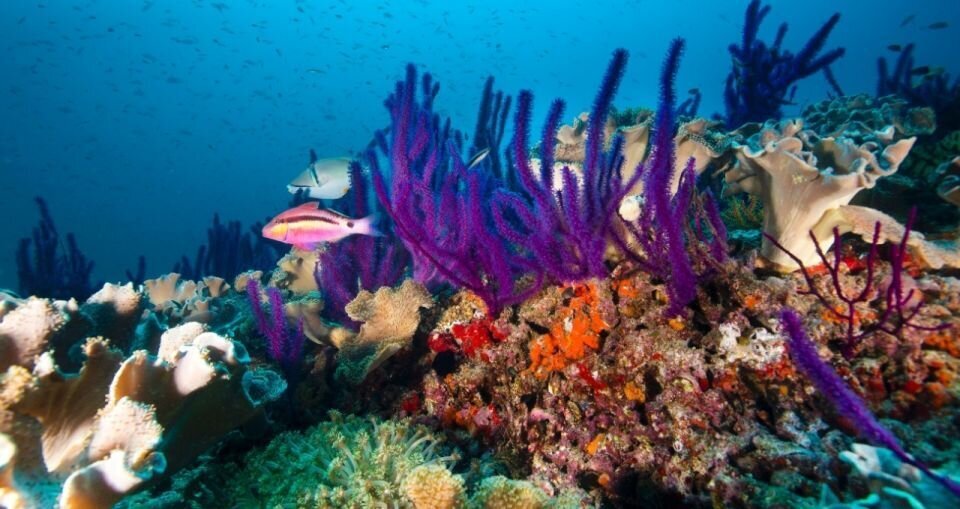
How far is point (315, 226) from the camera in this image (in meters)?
3.46

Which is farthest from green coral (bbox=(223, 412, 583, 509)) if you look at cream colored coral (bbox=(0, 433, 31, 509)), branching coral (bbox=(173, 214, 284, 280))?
branching coral (bbox=(173, 214, 284, 280))

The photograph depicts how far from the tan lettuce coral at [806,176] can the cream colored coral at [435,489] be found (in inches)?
85.8

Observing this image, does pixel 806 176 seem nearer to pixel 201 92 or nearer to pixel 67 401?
pixel 67 401

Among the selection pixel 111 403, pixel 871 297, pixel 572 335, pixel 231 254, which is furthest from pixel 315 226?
pixel 231 254

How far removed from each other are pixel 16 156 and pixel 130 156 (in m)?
13.7

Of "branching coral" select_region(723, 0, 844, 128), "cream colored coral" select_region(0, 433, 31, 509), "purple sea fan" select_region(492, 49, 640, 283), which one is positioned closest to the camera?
"cream colored coral" select_region(0, 433, 31, 509)

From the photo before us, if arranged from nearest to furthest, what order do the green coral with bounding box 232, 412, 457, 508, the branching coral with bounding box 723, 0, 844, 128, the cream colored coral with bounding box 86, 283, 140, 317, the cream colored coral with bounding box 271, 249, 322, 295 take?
the green coral with bounding box 232, 412, 457, 508, the cream colored coral with bounding box 86, 283, 140, 317, the cream colored coral with bounding box 271, 249, 322, 295, the branching coral with bounding box 723, 0, 844, 128

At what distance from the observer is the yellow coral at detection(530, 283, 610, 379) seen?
2691mm

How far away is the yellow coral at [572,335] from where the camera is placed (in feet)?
8.83

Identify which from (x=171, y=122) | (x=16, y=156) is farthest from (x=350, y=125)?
(x=16, y=156)

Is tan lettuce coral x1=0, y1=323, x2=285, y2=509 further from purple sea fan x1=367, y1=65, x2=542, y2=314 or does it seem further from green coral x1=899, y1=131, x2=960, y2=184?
green coral x1=899, y1=131, x2=960, y2=184

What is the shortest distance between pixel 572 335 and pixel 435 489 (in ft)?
3.98

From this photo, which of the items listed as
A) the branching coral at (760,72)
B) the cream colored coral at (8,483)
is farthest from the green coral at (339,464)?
the branching coral at (760,72)

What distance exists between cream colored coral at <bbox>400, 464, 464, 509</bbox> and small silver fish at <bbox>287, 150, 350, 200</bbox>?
376cm
